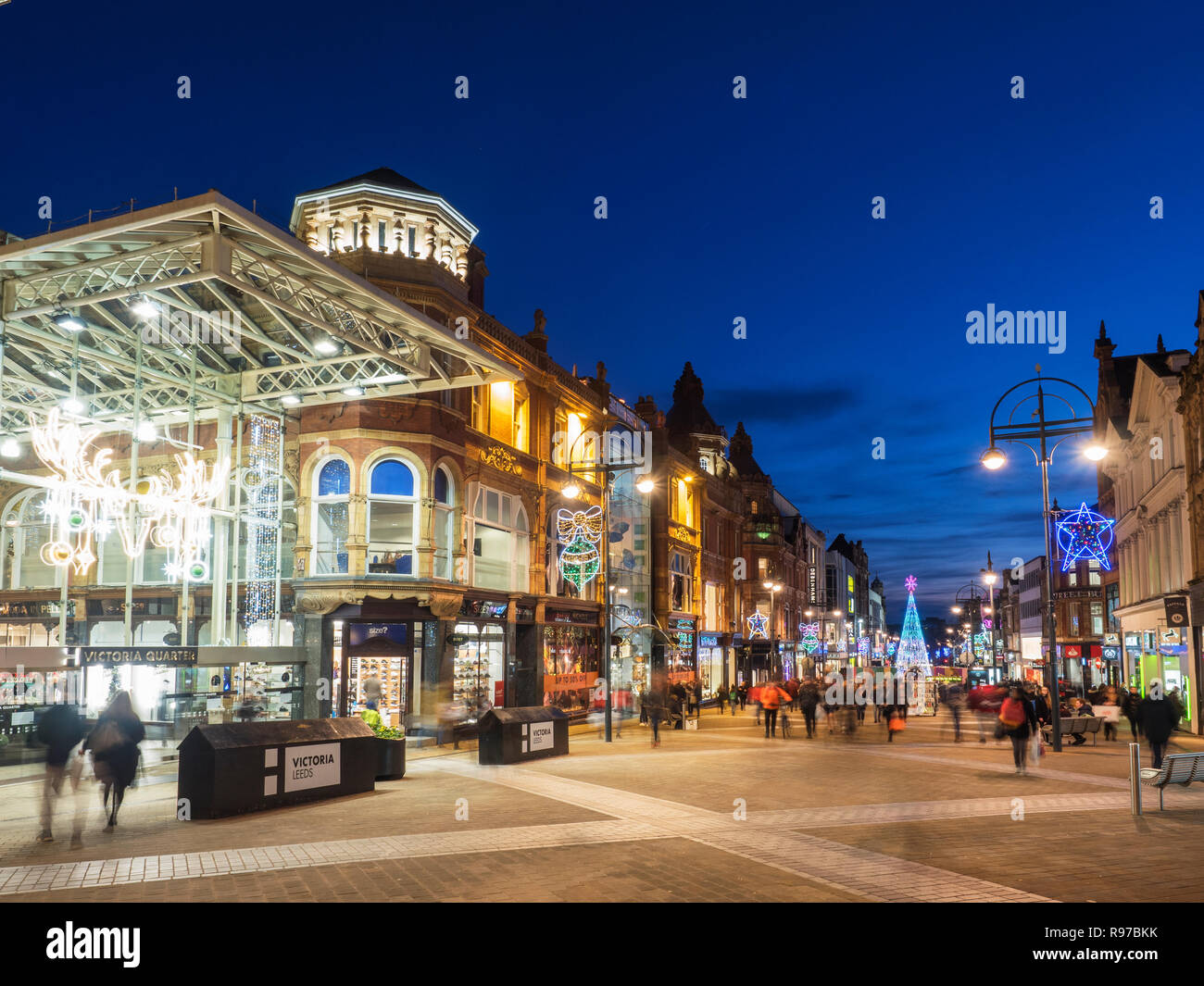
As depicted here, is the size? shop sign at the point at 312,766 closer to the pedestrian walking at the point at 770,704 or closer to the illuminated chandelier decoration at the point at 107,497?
the illuminated chandelier decoration at the point at 107,497

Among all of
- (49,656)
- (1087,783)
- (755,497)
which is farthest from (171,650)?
(755,497)

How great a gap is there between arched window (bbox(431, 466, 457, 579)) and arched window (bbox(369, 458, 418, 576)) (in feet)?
2.39

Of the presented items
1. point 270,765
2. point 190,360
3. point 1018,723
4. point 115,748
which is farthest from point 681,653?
point 115,748

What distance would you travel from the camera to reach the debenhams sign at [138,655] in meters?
17.5

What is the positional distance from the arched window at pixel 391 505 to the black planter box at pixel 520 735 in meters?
6.20

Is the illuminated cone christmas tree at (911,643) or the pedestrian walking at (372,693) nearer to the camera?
the pedestrian walking at (372,693)

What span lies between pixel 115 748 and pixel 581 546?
66.6 feet

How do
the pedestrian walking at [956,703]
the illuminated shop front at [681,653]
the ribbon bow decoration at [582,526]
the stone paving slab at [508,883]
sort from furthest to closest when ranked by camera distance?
the illuminated shop front at [681,653] → the ribbon bow decoration at [582,526] → the pedestrian walking at [956,703] → the stone paving slab at [508,883]

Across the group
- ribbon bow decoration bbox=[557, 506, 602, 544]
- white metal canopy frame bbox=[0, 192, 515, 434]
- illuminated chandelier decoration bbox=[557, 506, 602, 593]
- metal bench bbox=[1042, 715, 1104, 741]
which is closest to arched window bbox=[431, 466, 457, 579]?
white metal canopy frame bbox=[0, 192, 515, 434]

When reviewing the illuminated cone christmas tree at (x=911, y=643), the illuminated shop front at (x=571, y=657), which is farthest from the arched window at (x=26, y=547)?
the illuminated cone christmas tree at (x=911, y=643)

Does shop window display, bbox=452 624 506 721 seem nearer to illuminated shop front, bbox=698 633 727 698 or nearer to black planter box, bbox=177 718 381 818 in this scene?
black planter box, bbox=177 718 381 818

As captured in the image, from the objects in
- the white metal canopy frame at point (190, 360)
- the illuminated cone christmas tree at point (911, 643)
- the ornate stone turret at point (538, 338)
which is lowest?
the illuminated cone christmas tree at point (911, 643)

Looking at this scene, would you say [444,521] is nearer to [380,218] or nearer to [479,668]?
[479,668]

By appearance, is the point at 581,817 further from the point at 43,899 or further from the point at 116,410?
the point at 116,410
